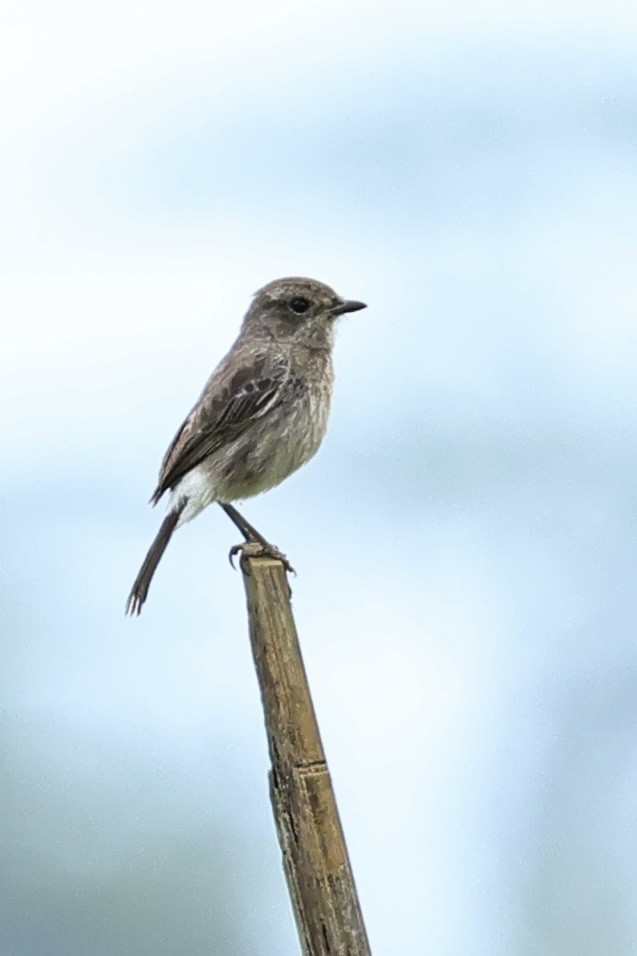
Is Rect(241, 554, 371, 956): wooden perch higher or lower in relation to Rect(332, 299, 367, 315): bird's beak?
lower

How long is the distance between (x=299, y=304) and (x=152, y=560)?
1.61m

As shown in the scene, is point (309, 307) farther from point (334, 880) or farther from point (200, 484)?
point (334, 880)

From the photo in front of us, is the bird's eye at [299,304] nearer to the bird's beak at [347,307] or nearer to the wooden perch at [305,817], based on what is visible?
the bird's beak at [347,307]

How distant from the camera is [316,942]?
3.30m

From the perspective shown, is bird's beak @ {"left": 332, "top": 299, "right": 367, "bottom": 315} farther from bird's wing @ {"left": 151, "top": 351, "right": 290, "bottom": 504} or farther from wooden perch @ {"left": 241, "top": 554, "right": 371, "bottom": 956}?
wooden perch @ {"left": 241, "top": 554, "right": 371, "bottom": 956}

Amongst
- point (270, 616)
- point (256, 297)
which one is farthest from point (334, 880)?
point (256, 297)

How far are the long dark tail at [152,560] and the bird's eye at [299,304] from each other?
3.80 feet

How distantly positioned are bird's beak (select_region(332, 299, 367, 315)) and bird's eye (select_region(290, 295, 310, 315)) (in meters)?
0.12

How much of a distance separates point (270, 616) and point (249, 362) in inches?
125

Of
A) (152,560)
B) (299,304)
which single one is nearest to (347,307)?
(299,304)

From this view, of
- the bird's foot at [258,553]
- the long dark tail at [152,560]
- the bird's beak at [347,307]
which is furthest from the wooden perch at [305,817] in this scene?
the bird's beak at [347,307]

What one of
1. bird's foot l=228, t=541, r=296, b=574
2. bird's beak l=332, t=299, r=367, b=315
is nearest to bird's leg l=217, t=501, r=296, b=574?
bird's foot l=228, t=541, r=296, b=574

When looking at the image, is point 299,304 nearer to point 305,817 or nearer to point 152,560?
point 152,560

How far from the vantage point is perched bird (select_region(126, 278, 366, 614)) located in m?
6.62
